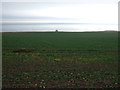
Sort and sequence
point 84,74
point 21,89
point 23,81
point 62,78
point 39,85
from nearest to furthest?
point 21,89 < point 39,85 < point 23,81 < point 62,78 < point 84,74

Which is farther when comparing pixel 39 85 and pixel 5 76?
pixel 5 76

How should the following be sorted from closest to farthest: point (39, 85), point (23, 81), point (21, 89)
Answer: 1. point (21, 89)
2. point (39, 85)
3. point (23, 81)

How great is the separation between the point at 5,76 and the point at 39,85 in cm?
228

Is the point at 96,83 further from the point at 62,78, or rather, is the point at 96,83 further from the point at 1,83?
the point at 1,83

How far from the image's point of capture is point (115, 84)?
321 inches

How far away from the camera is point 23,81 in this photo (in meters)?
8.36

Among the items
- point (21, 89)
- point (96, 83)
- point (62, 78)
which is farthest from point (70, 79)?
point (21, 89)

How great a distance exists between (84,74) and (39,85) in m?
2.91

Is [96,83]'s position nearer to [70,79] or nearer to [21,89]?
[70,79]

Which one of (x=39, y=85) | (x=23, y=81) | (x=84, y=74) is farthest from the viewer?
(x=84, y=74)

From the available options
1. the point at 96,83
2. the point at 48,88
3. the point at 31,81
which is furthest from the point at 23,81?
the point at 96,83

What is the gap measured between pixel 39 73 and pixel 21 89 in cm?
284

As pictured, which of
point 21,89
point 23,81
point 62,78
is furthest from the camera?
point 62,78

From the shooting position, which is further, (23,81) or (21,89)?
(23,81)
